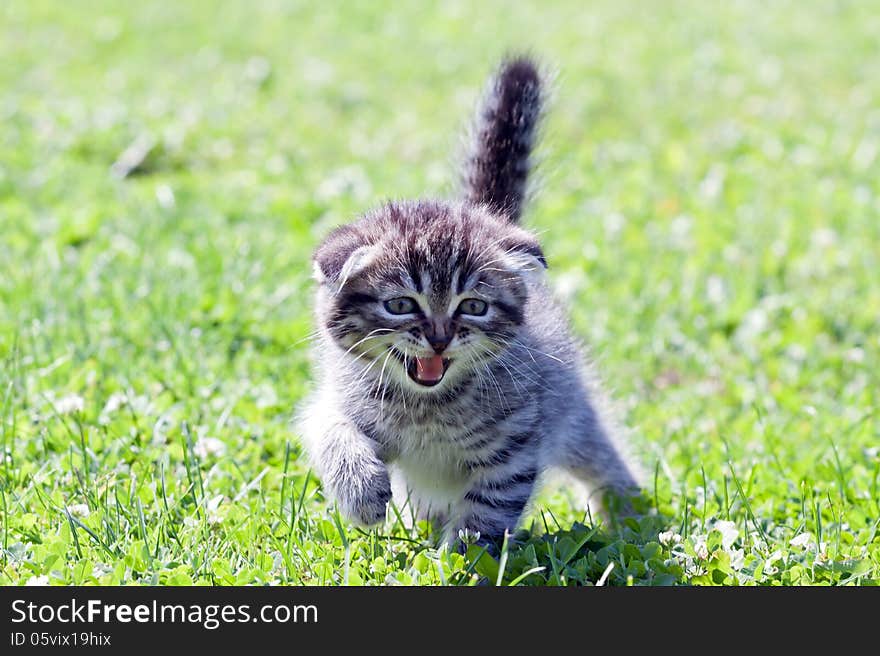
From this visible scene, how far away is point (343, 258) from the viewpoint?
3705 mm

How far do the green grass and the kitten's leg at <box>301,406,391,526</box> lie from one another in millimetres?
101

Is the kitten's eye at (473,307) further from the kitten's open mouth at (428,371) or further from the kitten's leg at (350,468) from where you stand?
the kitten's leg at (350,468)

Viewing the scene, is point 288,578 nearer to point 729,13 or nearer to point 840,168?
point 840,168

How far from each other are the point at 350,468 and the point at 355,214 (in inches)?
73.6

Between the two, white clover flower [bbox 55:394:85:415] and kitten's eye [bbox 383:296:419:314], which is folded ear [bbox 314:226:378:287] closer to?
kitten's eye [bbox 383:296:419:314]

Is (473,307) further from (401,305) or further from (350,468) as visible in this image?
(350,468)

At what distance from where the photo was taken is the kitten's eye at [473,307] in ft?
12.1

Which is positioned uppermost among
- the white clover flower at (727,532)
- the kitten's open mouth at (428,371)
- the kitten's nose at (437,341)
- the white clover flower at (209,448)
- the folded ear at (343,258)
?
the folded ear at (343,258)

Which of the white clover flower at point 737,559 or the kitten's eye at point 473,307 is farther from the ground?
the kitten's eye at point 473,307

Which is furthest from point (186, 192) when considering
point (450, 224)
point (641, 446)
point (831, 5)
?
point (831, 5)

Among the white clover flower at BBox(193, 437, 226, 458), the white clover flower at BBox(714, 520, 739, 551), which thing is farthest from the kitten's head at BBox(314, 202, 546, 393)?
the white clover flower at BBox(714, 520, 739, 551)

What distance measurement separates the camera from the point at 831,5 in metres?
13.7

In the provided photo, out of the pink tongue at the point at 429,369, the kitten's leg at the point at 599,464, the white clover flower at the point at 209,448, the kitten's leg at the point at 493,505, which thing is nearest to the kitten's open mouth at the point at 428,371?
the pink tongue at the point at 429,369

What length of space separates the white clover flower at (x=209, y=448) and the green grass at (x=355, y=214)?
1 cm
